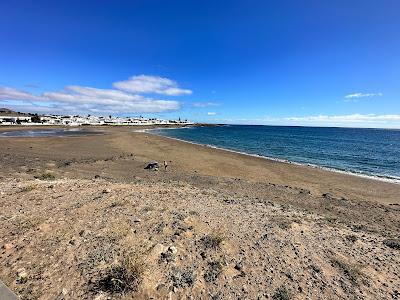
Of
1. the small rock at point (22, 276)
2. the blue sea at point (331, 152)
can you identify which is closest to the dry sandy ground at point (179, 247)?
the small rock at point (22, 276)

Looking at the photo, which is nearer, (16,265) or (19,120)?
(16,265)

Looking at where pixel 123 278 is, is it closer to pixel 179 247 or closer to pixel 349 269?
pixel 179 247

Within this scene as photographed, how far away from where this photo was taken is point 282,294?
5488 mm

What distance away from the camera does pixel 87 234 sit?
7.21m

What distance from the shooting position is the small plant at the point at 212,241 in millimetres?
7090

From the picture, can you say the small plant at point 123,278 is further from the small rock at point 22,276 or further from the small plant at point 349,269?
the small plant at point 349,269

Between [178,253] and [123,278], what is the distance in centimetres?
164

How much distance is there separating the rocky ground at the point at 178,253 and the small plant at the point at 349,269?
3cm

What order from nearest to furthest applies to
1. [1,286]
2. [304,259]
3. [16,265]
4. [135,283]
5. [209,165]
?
1. [1,286]
2. [135,283]
3. [16,265]
4. [304,259]
5. [209,165]

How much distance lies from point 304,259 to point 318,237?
192cm

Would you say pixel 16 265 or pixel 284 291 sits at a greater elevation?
pixel 16 265

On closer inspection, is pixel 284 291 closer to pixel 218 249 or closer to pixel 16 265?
pixel 218 249

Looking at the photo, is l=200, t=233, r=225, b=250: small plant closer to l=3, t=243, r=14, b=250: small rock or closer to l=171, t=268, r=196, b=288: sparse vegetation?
l=171, t=268, r=196, b=288: sparse vegetation

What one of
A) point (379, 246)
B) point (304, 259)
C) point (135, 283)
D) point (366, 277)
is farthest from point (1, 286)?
point (379, 246)
